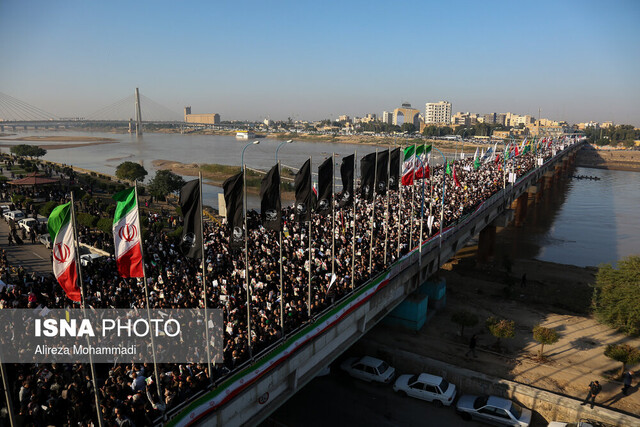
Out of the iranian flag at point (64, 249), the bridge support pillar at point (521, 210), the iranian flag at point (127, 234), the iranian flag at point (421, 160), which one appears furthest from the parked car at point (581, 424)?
the bridge support pillar at point (521, 210)

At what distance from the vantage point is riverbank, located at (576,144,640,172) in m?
114

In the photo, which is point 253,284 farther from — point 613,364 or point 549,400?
point 613,364

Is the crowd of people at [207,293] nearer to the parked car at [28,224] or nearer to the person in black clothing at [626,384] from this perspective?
the parked car at [28,224]

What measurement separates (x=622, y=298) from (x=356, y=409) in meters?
13.7

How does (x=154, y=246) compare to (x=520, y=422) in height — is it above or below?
above

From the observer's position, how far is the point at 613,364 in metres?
17.6

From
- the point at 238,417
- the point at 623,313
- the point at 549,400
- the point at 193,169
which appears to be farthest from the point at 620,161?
the point at 238,417

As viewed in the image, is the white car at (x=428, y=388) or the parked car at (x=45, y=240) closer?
the white car at (x=428, y=388)

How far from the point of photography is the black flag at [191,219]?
10047mm

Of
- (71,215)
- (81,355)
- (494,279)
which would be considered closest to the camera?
(71,215)

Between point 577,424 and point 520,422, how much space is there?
1581mm

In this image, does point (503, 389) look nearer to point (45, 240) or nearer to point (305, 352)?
point (305, 352)

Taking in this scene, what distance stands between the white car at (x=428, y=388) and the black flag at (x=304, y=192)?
7.05m

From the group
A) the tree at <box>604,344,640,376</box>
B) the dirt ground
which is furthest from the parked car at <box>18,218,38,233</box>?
the tree at <box>604,344,640,376</box>
